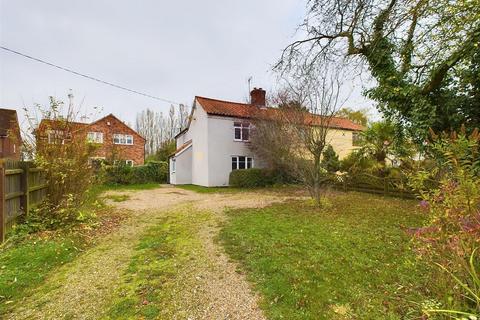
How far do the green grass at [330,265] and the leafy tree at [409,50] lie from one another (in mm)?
3625

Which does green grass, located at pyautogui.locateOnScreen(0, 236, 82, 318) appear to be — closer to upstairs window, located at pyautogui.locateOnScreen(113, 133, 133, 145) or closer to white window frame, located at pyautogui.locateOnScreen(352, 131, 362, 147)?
white window frame, located at pyautogui.locateOnScreen(352, 131, 362, 147)

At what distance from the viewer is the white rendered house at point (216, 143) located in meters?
19.1

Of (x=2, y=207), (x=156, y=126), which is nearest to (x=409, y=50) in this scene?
(x=2, y=207)

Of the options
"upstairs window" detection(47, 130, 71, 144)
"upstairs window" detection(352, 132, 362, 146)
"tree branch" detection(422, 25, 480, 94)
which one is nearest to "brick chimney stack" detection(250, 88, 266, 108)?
"upstairs window" detection(352, 132, 362, 146)

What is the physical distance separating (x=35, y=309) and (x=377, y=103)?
10448 millimetres

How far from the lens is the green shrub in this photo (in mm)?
18453

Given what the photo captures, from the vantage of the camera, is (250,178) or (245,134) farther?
(245,134)

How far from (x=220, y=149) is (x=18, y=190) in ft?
45.8

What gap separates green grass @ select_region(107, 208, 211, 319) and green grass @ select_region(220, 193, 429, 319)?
0.89 meters

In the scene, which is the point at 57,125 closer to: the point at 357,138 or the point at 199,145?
the point at 199,145

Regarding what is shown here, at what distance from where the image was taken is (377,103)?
9.20 meters

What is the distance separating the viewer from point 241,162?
2041 cm

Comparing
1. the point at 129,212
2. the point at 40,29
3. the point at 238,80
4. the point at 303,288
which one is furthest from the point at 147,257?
the point at 238,80

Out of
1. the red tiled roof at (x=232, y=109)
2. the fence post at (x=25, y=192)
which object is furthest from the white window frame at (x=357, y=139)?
the fence post at (x=25, y=192)
